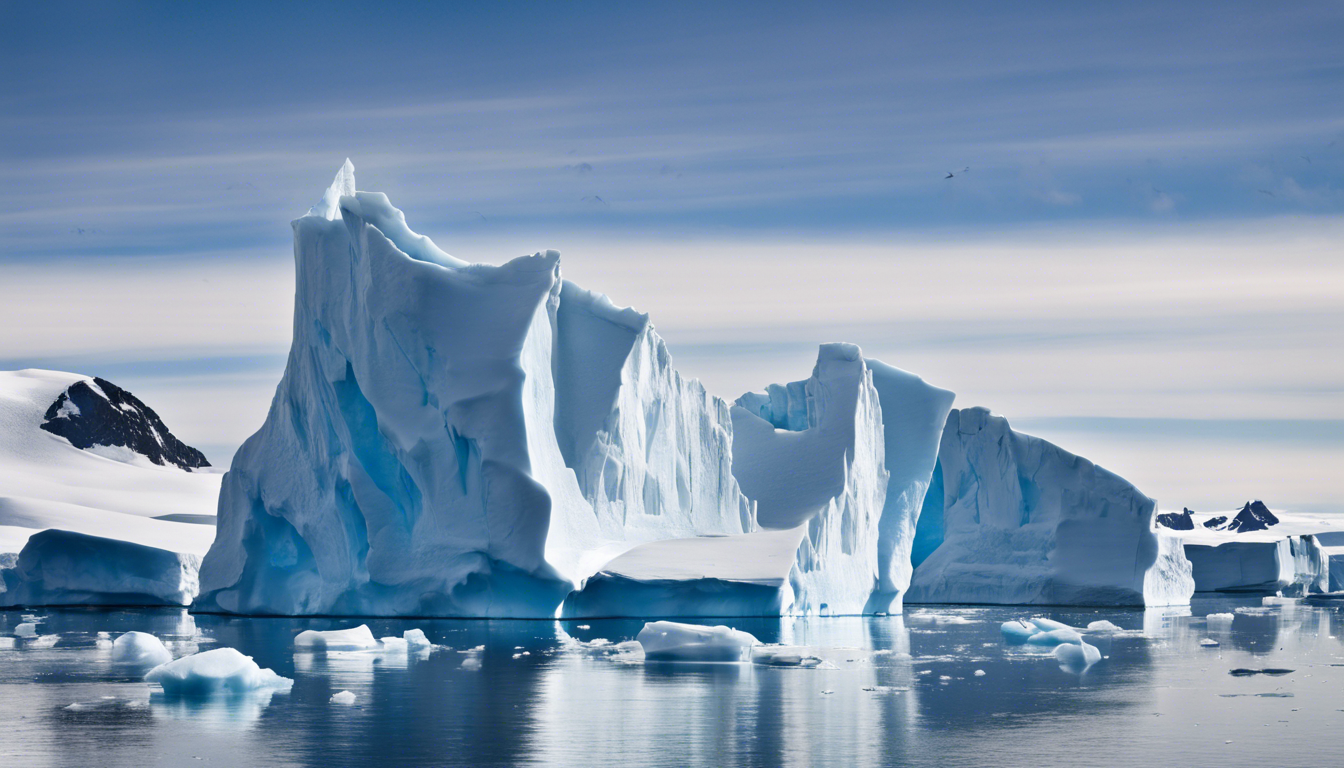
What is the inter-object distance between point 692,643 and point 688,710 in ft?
12.7

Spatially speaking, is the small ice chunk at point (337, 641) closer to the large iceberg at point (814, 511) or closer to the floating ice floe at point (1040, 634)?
the large iceberg at point (814, 511)

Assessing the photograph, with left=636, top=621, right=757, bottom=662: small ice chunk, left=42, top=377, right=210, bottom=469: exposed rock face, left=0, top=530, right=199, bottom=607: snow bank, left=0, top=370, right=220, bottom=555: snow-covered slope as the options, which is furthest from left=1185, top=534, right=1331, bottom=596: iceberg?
left=42, top=377, right=210, bottom=469: exposed rock face

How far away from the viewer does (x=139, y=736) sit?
8.78m

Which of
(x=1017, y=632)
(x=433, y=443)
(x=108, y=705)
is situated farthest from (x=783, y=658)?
(x=433, y=443)

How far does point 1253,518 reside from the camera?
67.5 m

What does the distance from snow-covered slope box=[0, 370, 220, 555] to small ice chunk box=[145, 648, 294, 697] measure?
24.4 meters

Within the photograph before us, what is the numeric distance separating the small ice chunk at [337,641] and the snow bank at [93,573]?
1291 cm

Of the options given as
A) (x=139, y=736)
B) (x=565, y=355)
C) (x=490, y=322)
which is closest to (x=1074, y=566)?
(x=565, y=355)

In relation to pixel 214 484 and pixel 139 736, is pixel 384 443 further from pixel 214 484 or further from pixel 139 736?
pixel 214 484

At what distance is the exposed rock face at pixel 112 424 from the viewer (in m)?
58.0

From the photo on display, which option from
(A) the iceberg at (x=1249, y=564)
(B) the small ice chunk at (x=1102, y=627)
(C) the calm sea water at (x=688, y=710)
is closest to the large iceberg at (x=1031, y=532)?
(A) the iceberg at (x=1249, y=564)

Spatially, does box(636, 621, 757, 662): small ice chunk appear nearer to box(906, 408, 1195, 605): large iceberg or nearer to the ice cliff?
the ice cliff

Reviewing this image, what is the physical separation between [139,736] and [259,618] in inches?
488

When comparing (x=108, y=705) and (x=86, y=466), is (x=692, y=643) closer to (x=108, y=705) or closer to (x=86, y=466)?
(x=108, y=705)
